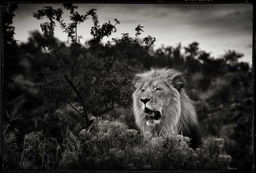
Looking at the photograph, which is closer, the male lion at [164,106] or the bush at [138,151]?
the bush at [138,151]

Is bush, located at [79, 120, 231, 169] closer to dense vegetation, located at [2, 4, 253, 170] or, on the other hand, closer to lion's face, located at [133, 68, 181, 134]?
dense vegetation, located at [2, 4, 253, 170]

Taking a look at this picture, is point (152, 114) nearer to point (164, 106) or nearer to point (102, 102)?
point (164, 106)

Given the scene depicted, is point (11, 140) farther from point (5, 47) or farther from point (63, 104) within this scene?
point (5, 47)

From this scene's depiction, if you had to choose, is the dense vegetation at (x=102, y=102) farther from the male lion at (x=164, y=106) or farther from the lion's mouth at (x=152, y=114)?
the lion's mouth at (x=152, y=114)

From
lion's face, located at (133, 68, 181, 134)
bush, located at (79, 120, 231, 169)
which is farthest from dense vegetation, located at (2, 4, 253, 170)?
lion's face, located at (133, 68, 181, 134)

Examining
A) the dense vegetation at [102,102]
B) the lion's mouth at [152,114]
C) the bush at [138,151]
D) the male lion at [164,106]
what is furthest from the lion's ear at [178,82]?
the bush at [138,151]

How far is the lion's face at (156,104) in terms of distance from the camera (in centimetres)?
529

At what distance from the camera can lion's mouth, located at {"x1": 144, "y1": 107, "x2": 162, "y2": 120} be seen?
209 inches

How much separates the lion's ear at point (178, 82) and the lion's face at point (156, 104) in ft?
0.09

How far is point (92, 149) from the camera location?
523 centimetres

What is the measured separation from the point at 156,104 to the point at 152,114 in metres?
0.15

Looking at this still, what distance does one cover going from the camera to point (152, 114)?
17.5ft

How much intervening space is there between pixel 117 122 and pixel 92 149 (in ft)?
1.55

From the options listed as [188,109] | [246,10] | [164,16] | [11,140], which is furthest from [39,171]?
[246,10]
